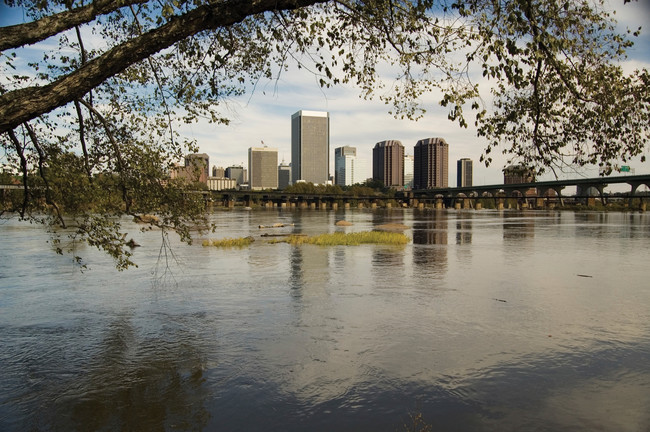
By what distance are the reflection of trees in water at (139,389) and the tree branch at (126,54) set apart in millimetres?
6401

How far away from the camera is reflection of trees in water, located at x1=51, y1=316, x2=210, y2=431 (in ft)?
35.2

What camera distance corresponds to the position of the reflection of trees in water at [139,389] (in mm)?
10734

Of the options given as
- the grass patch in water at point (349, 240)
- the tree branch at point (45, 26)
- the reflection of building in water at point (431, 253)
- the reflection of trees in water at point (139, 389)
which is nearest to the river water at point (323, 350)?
the reflection of trees in water at point (139, 389)

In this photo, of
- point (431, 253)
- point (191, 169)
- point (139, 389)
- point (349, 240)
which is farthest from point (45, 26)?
point (349, 240)

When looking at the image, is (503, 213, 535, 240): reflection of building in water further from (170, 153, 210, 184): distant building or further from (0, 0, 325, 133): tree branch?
(0, 0, 325, 133): tree branch

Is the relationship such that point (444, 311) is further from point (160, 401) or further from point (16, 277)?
point (16, 277)

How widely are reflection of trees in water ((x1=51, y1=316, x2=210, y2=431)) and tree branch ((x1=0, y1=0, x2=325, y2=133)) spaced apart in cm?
640

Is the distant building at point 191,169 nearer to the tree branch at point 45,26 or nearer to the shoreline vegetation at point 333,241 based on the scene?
the tree branch at point 45,26

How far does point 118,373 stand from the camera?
13.3m

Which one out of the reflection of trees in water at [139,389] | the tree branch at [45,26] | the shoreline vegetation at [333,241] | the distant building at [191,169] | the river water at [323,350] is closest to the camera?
the tree branch at [45,26]

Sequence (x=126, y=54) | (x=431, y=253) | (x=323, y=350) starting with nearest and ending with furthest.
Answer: (x=126, y=54), (x=323, y=350), (x=431, y=253)

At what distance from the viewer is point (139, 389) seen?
12.3 metres

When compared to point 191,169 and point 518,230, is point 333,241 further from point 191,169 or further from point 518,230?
point 518,230

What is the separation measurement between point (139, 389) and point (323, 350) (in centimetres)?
513
